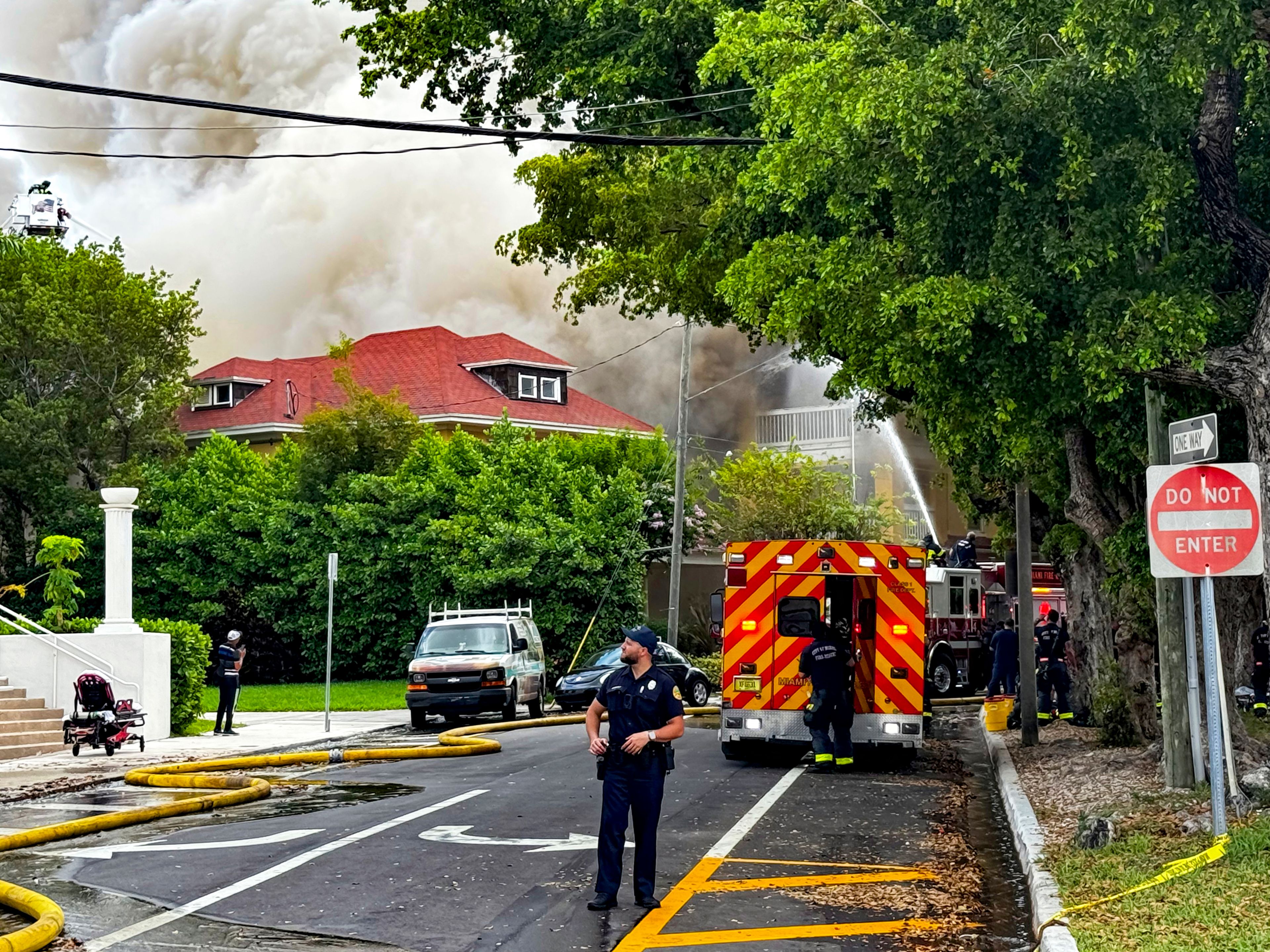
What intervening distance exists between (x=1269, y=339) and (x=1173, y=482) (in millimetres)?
1919

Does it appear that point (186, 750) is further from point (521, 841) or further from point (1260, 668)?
point (1260, 668)

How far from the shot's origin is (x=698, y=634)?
145 feet

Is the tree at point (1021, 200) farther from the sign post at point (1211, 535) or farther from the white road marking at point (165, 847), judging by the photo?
the white road marking at point (165, 847)

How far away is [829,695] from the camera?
17.8 metres

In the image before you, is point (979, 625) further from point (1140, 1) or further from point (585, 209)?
point (1140, 1)

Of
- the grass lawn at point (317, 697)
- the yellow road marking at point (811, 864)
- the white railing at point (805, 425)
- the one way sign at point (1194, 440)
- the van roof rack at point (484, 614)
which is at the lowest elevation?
the yellow road marking at point (811, 864)

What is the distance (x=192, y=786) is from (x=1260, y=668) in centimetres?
1933

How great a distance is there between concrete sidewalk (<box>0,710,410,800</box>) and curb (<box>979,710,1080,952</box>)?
394 inches

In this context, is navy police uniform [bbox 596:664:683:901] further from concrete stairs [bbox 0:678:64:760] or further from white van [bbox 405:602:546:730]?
white van [bbox 405:602:546:730]

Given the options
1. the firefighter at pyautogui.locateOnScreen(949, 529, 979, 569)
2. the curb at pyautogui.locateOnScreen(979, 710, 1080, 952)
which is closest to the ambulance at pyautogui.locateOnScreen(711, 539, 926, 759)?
the curb at pyautogui.locateOnScreen(979, 710, 1080, 952)

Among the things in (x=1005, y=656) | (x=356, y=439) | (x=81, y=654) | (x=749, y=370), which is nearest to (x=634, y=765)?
(x=81, y=654)

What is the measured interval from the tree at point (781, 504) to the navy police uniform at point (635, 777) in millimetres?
39381

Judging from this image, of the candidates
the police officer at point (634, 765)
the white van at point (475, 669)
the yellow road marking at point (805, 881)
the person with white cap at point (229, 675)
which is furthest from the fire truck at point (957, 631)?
the police officer at point (634, 765)

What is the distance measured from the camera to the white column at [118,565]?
77.8 feet
